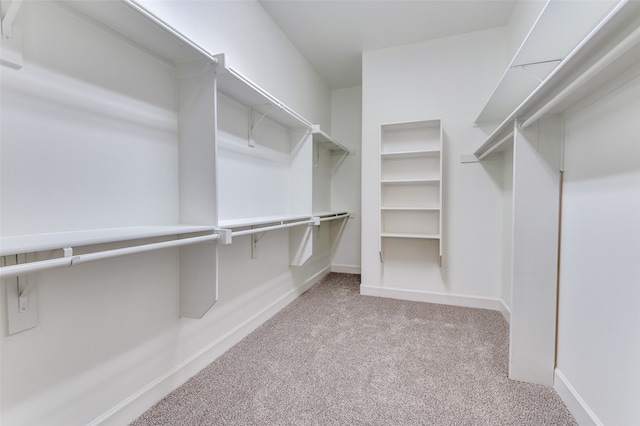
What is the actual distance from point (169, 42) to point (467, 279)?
3.00 meters

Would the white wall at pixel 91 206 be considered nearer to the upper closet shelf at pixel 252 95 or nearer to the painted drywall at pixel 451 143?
the upper closet shelf at pixel 252 95

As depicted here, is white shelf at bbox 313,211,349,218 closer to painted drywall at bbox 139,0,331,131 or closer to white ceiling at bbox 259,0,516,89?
painted drywall at bbox 139,0,331,131

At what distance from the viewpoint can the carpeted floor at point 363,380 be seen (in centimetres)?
128

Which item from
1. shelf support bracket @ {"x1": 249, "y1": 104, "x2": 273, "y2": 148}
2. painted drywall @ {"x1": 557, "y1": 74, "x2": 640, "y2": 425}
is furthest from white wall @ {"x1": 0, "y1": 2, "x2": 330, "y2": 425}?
painted drywall @ {"x1": 557, "y1": 74, "x2": 640, "y2": 425}

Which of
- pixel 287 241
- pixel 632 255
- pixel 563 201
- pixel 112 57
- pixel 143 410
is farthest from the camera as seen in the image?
pixel 287 241

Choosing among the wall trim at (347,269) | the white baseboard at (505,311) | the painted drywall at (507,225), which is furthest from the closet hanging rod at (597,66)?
the wall trim at (347,269)

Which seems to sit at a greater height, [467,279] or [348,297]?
[467,279]

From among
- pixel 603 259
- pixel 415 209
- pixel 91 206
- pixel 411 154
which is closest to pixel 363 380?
pixel 603 259

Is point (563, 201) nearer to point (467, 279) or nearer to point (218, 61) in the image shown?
point (467, 279)

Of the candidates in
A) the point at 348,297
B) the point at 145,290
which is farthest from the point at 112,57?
the point at 348,297

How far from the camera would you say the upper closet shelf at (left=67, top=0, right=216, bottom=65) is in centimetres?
97

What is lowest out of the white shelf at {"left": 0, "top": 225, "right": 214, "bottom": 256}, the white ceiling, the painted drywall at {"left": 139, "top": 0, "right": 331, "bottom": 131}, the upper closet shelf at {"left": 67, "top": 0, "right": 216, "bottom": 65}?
the white shelf at {"left": 0, "top": 225, "right": 214, "bottom": 256}

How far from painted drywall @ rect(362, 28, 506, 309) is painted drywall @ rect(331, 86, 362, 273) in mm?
770

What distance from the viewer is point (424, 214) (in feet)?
9.53
